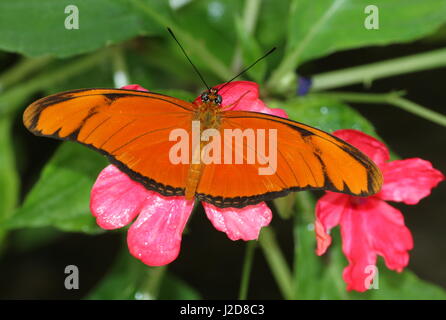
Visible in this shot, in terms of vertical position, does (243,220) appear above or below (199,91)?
below

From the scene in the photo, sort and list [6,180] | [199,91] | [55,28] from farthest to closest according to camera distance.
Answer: [199,91] < [6,180] < [55,28]

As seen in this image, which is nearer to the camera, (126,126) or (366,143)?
(126,126)

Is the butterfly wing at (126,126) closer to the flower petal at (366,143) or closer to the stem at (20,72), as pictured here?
the flower petal at (366,143)

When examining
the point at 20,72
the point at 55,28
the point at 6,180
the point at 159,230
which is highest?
the point at 20,72

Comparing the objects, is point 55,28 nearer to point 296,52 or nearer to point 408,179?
point 296,52

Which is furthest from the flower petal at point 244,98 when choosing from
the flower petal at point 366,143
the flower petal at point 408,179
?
the flower petal at point 408,179

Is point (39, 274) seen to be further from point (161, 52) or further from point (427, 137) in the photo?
point (427, 137)

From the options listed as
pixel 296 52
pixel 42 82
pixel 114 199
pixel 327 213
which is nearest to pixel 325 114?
pixel 296 52

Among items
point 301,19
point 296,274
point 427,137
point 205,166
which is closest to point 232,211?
point 205,166
